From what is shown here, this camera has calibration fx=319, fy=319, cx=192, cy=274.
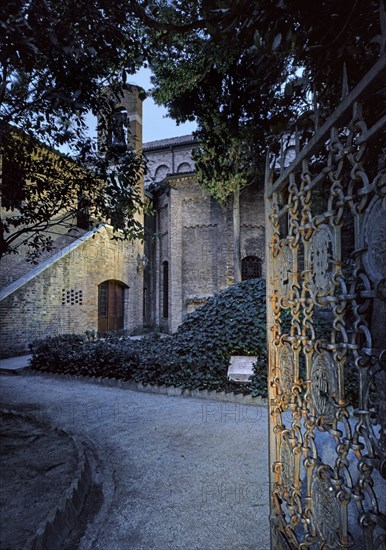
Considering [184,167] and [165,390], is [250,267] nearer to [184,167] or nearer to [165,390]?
[165,390]

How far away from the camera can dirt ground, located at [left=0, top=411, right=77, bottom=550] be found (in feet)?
7.89

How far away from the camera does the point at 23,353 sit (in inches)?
413

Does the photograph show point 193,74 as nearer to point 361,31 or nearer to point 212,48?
point 212,48

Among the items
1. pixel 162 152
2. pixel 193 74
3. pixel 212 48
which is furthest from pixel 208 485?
pixel 162 152

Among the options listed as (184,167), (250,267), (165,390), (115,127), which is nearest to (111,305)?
(250,267)

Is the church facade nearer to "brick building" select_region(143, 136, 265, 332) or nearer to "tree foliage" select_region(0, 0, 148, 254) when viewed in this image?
"brick building" select_region(143, 136, 265, 332)

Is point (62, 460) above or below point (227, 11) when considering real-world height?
below


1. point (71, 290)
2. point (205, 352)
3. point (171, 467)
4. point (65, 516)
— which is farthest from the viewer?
point (71, 290)

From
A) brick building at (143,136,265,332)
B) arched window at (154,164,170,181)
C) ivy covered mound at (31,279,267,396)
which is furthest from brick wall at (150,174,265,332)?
ivy covered mound at (31,279,267,396)

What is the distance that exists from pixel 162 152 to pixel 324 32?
87.1ft

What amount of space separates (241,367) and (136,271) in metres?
11.4

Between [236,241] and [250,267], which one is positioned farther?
[250,267]

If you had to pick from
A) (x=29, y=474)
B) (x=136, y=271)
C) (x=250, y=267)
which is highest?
(x=250, y=267)

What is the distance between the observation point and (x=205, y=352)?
6.73 m
